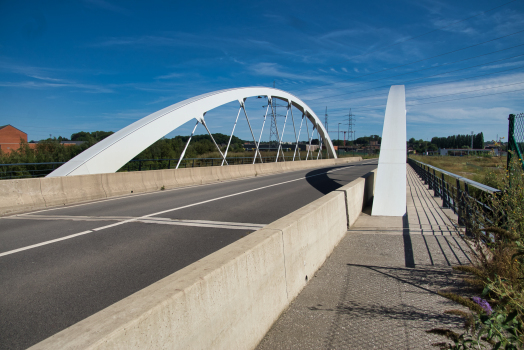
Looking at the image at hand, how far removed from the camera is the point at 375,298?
4.14 m

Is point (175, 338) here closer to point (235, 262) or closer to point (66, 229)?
point (235, 262)

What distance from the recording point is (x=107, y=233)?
700 cm

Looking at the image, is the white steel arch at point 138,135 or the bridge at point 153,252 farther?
the white steel arch at point 138,135

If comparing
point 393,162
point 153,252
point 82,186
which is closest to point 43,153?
point 82,186

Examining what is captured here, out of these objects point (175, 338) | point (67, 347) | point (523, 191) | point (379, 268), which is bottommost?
point (379, 268)

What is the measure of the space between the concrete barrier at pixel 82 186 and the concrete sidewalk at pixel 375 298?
9.00 meters

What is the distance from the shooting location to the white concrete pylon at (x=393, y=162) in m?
9.68

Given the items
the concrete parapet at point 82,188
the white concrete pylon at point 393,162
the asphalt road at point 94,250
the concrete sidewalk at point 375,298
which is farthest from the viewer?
the concrete parapet at point 82,188

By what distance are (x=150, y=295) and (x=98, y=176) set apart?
1159 centimetres

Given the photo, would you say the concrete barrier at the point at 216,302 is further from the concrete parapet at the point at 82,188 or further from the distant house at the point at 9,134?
the distant house at the point at 9,134

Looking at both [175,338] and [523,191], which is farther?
[523,191]

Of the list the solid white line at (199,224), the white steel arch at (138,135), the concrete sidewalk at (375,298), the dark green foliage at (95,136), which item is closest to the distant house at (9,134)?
the dark green foliage at (95,136)

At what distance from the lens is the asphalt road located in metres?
3.67

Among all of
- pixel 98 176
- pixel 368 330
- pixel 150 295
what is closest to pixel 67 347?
pixel 150 295
